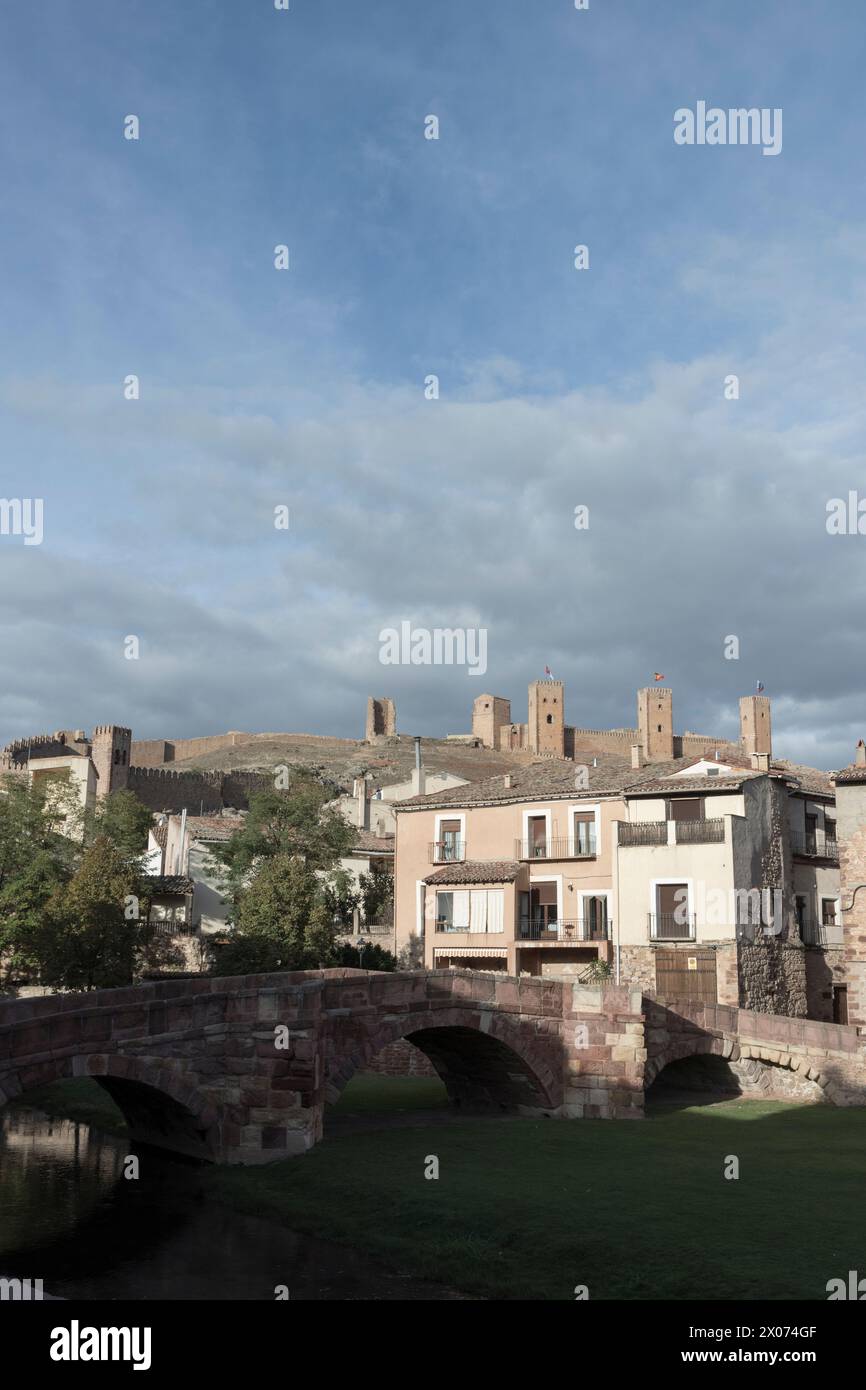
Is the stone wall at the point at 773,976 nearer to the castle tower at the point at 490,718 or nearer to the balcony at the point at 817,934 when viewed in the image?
the balcony at the point at 817,934

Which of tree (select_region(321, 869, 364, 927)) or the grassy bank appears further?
tree (select_region(321, 869, 364, 927))

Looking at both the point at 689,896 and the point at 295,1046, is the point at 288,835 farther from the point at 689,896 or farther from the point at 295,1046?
the point at 295,1046

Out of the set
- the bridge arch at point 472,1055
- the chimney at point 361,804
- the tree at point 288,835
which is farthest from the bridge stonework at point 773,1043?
the chimney at point 361,804

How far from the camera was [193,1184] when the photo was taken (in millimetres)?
22078

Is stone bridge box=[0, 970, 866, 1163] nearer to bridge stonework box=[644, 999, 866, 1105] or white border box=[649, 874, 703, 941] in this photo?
→ bridge stonework box=[644, 999, 866, 1105]

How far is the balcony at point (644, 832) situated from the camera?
1547 inches

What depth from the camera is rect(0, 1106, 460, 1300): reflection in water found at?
16.4 metres

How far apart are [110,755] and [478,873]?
5047 centimetres

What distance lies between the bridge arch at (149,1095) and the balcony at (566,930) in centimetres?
1906

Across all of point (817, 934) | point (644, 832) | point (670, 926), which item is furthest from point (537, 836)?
point (817, 934)

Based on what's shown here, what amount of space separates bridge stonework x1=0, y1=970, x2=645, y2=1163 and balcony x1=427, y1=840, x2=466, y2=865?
15.3 m

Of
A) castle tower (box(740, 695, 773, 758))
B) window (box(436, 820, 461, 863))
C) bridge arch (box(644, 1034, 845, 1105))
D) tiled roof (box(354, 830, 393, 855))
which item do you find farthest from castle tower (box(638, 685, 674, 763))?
bridge arch (box(644, 1034, 845, 1105))

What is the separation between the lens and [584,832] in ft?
140
